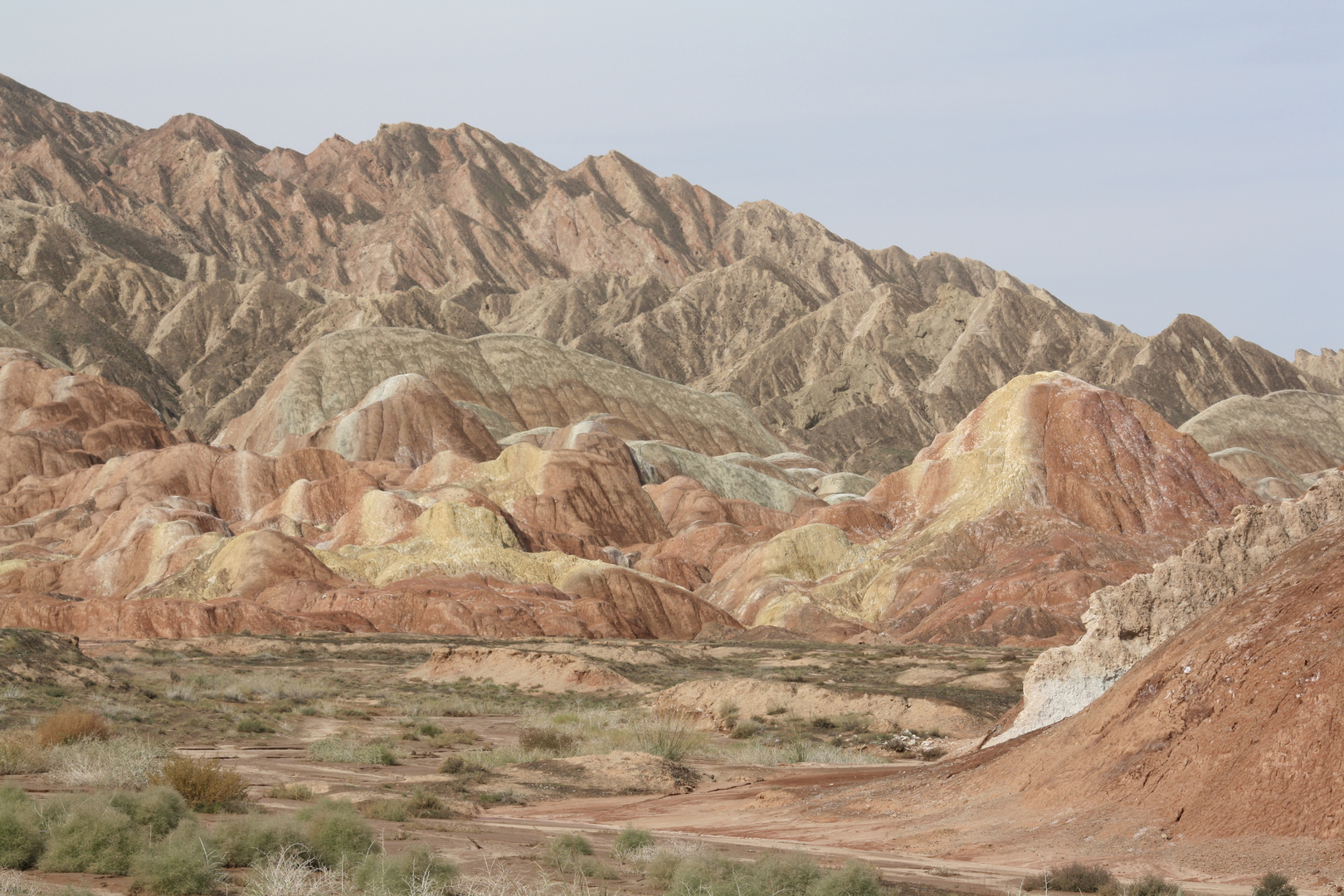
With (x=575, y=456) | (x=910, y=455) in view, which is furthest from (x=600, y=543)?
(x=910, y=455)

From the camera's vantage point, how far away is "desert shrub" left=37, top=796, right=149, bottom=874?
415 inches

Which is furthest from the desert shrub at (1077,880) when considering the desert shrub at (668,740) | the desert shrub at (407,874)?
the desert shrub at (668,740)

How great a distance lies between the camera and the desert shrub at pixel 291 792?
16.0 m

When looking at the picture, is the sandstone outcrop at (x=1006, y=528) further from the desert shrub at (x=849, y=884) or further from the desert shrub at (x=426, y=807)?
the desert shrub at (x=849, y=884)

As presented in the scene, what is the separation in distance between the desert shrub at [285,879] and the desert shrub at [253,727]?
45.8 ft

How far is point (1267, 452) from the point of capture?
470 ft

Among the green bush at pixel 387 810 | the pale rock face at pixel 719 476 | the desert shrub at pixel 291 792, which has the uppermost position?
the pale rock face at pixel 719 476

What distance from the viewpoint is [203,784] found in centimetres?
1421

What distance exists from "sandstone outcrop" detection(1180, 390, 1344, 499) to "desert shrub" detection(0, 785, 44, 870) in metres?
136

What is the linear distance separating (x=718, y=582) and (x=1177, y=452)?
2765 centimetres

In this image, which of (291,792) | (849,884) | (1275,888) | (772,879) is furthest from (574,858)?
(1275,888)

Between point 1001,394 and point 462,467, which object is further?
point 462,467

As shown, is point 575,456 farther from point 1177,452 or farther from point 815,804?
point 815,804

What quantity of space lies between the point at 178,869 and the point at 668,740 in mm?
14115
